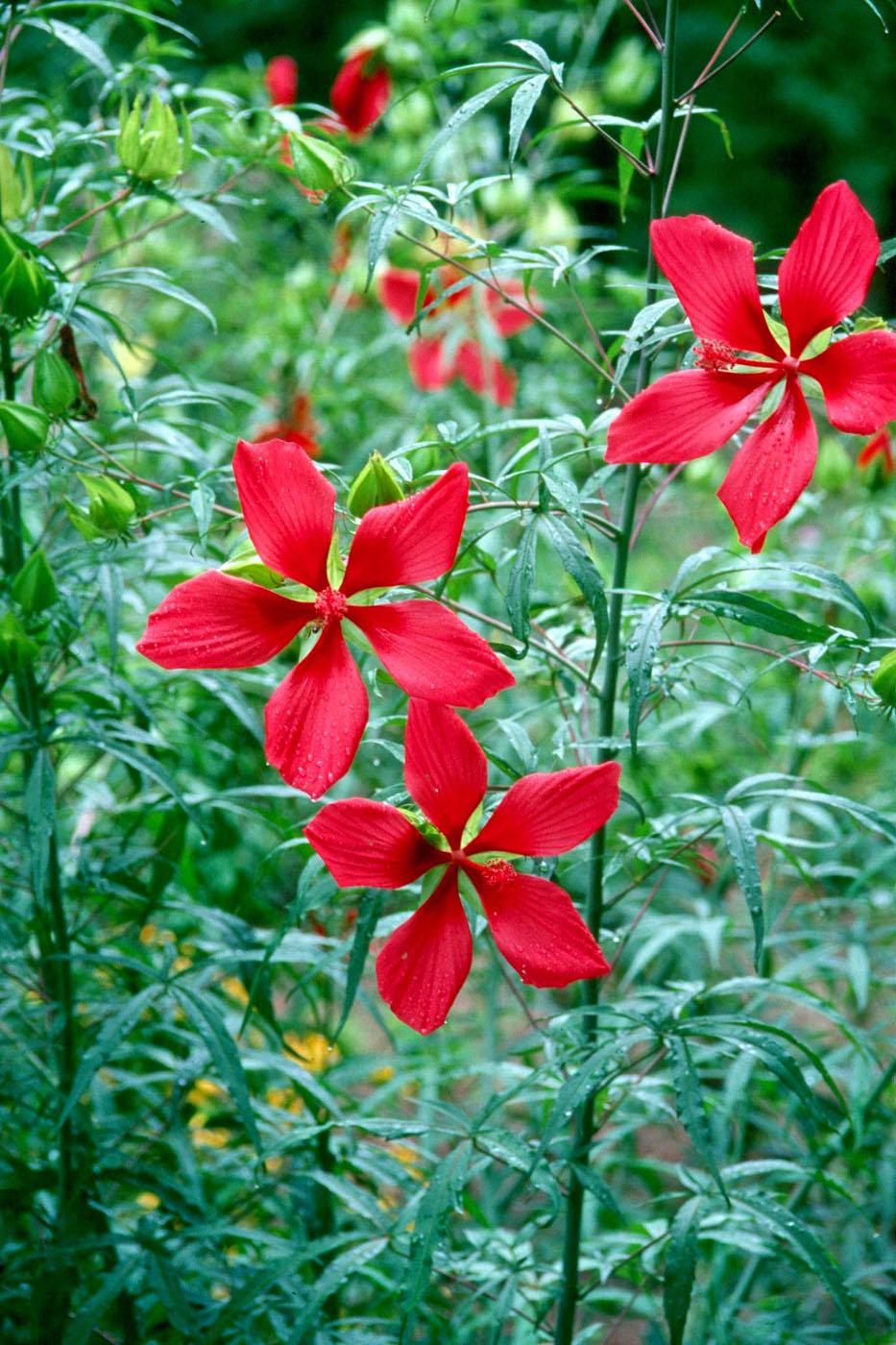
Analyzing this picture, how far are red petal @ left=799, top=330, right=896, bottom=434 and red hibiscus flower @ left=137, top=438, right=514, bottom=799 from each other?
0.57 ft

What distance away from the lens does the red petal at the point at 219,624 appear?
0.58 m

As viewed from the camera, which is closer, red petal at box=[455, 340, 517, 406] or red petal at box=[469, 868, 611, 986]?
red petal at box=[469, 868, 611, 986]

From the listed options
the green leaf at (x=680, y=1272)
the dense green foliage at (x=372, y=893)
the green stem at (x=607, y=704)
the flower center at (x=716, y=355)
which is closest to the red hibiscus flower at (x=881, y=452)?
the dense green foliage at (x=372, y=893)

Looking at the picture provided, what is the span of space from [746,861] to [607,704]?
134 mm

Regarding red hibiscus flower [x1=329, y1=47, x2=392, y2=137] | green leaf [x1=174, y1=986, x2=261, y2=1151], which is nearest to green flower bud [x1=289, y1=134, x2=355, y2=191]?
green leaf [x1=174, y1=986, x2=261, y2=1151]

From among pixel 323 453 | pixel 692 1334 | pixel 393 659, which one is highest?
pixel 393 659

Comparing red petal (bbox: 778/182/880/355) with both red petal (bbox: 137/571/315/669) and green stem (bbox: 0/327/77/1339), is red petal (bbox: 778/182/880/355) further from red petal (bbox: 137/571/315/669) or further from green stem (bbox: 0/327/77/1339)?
green stem (bbox: 0/327/77/1339)

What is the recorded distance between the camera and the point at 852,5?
3736 mm

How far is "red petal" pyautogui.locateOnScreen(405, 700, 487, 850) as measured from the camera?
603 mm

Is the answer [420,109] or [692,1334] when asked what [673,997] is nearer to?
[692,1334]

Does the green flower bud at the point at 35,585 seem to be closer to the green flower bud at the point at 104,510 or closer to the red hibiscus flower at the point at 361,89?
the green flower bud at the point at 104,510

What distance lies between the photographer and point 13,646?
77 cm

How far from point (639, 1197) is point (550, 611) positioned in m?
1.07

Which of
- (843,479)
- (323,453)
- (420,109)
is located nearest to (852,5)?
(420,109)
